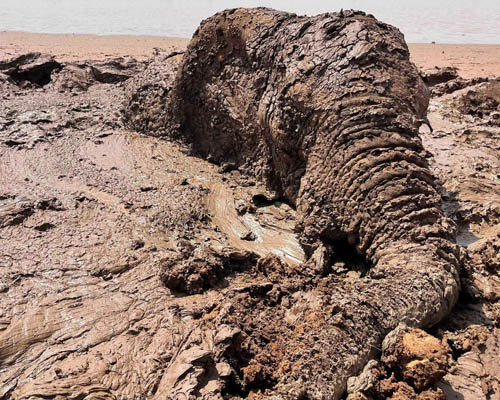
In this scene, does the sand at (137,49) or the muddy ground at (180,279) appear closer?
the muddy ground at (180,279)

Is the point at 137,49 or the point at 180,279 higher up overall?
the point at 137,49

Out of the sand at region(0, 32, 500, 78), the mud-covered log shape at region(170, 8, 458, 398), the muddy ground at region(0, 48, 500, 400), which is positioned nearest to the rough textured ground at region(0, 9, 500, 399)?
the muddy ground at region(0, 48, 500, 400)

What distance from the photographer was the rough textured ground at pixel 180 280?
244 centimetres

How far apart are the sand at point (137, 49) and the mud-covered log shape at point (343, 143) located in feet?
25.0

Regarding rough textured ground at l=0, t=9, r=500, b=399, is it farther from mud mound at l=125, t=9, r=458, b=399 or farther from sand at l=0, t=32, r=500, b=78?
sand at l=0, t=32, r=500, b=78

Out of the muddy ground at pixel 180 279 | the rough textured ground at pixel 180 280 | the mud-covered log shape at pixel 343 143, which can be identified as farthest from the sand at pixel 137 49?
the mud-covered log shape at pixel 343 143

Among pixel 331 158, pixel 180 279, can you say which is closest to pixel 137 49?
pixel 331 158

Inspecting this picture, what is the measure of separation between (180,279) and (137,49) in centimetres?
1515

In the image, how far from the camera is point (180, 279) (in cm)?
335

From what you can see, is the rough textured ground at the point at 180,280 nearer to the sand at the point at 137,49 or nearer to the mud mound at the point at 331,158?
the mud mound at the point at 331,158

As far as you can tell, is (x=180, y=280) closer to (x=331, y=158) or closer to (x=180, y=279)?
(x=180, y=279)

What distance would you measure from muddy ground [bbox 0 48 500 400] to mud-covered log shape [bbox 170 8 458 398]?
0.21m

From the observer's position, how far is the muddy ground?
2.44 metres

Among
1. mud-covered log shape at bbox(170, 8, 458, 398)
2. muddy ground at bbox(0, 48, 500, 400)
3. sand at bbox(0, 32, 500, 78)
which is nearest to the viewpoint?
muddy ground at bbox(0, 48, 500, 400)
